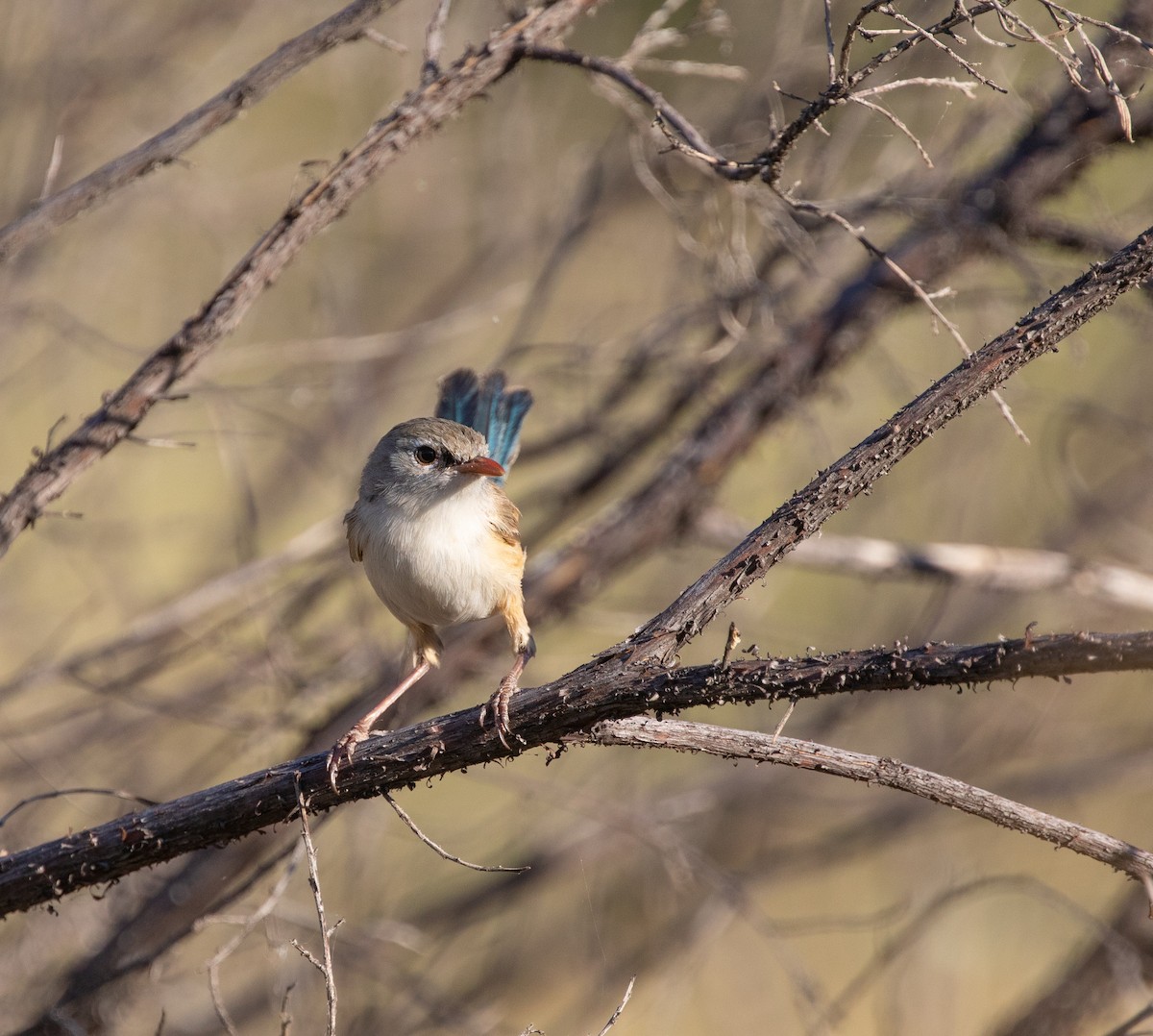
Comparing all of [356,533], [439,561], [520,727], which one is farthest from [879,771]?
[356,533]

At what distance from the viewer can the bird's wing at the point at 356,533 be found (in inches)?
164

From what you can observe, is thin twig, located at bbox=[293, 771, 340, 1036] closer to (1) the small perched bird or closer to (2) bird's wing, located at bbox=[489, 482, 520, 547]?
(1) the small perched bird

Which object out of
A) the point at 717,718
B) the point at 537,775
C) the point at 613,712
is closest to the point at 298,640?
the point at 537,775

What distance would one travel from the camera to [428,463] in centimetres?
417

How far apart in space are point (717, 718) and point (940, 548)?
2815 mm

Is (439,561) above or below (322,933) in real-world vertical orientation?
above

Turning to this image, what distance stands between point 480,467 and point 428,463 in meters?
0.25

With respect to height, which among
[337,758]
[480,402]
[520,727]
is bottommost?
A: [520,727]

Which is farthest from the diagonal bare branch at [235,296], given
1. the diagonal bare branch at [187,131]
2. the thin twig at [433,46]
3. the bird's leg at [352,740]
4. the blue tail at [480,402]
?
the blue tail at [480,402]

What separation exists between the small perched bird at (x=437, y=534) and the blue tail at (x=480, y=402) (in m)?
0.49

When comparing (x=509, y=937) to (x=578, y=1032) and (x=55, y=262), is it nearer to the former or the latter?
(x=578, y=1032)

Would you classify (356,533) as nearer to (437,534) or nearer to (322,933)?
(437,534)

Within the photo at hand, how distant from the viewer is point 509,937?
6648 millimetres

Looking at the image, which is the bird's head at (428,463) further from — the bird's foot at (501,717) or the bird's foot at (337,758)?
the bird's foot at (501,717)
